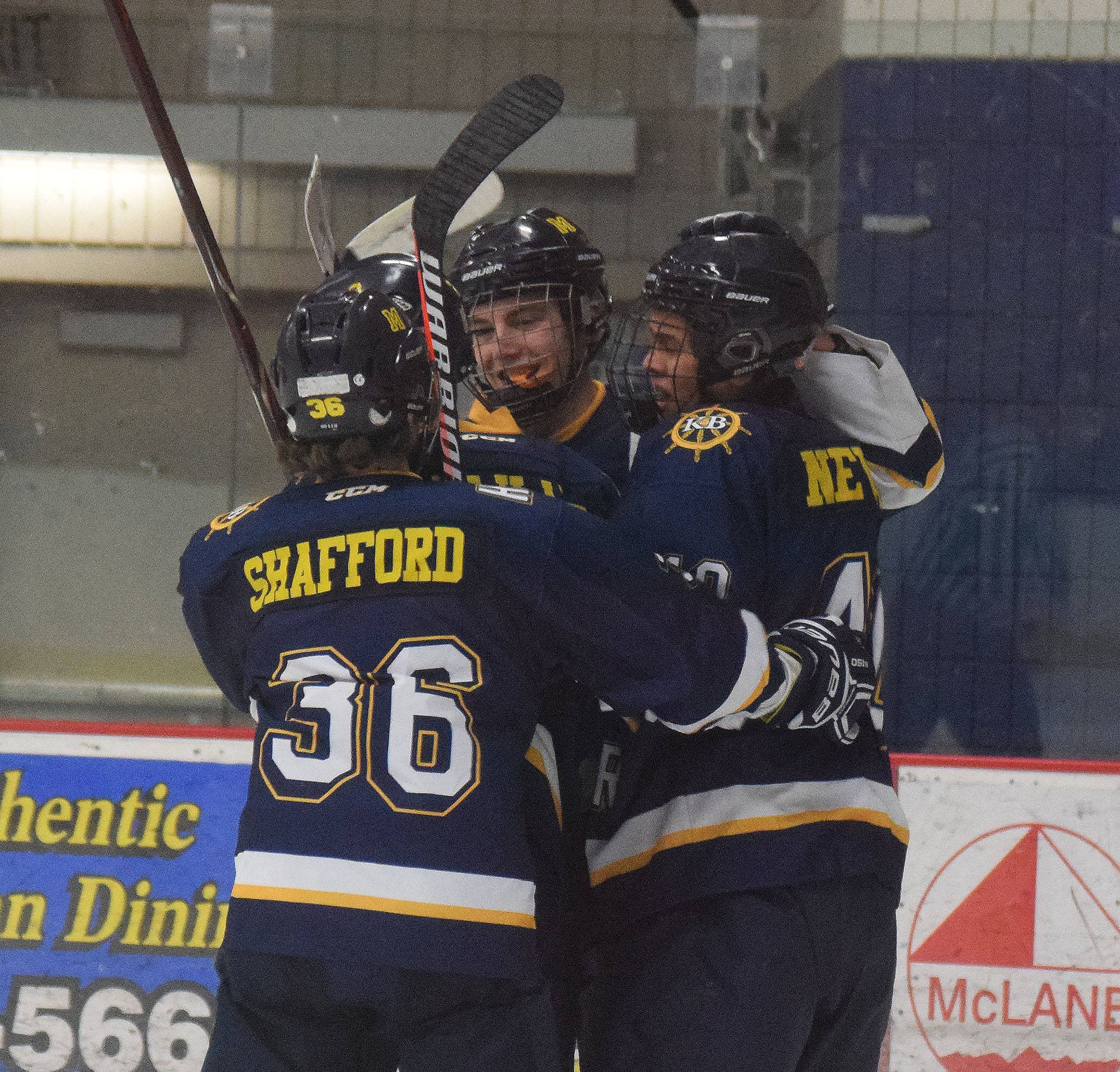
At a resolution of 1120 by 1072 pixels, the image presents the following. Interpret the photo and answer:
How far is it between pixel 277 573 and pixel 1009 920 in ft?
6.29

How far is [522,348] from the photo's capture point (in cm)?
188

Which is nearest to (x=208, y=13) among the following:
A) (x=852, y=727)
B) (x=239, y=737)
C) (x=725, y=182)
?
(x=725, y=182)

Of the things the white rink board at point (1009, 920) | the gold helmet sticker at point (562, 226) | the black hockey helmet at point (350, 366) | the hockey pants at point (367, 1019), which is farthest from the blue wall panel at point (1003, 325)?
the hockey pants at point (367, 1019)

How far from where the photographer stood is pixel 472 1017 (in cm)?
119

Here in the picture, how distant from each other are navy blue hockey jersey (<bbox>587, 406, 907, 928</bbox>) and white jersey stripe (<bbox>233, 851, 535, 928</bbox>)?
26cm

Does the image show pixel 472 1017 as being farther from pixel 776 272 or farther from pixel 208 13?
pixel 208 13

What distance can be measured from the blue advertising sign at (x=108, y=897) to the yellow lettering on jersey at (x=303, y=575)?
61.0 inches

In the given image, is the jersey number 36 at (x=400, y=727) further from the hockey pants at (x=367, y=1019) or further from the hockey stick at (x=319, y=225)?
the hockey stick at (x=319, y=225)

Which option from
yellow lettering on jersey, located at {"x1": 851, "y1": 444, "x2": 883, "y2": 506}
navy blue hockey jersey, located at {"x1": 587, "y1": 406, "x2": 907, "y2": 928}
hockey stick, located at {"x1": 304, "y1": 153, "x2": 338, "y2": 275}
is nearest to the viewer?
navy blue hockey jersey, located at {"x1": 587, "y1": 406, "x2": 907, "y2": 928}

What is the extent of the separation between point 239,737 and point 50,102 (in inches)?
106

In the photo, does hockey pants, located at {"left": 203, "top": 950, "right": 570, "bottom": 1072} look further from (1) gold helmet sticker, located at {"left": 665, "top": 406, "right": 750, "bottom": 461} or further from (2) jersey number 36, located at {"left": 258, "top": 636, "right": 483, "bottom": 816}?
(1) gold helmet sticker, located at {"left": 665, "top": 406, "right": 750, "bottom": 461}

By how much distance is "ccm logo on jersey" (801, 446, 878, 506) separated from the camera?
1.47 m

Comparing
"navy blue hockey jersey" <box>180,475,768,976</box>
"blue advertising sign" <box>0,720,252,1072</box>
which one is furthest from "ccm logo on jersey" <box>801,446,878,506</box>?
"blue advertising sign" <box>0,720,252,1072</box>

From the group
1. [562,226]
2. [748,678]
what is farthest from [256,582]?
[562,226]
